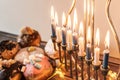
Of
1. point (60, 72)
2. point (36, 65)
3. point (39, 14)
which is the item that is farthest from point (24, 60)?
point (39, 14)

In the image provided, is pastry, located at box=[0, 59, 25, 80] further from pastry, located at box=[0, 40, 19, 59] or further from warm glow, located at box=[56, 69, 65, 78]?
warm glow, located at box=[56, 69, 65, 78]

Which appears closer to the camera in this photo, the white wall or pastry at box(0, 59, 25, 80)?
pastry at box(0, 59, 25, 80)

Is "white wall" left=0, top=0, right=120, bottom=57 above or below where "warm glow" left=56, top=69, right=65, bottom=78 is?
above

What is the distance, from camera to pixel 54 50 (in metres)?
1.16

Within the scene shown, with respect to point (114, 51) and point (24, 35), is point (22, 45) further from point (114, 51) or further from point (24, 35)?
point (114, 51)

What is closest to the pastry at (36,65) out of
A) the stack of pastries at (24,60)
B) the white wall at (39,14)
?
the stack of pastries at (24,60)

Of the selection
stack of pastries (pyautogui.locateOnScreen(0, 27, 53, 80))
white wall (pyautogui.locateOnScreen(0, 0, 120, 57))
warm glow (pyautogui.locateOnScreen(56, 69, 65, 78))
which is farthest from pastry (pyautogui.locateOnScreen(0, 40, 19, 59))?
white wall (pyautogui.locateOnScreen(0, 0, 120, 57))

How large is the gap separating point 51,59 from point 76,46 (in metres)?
0.21

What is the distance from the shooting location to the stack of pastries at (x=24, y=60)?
1.03 metres

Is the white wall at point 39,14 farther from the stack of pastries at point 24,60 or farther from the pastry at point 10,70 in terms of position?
the pastry at point 10,70

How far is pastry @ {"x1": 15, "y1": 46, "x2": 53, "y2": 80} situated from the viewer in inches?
40.5

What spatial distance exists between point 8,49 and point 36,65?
7.2 inches

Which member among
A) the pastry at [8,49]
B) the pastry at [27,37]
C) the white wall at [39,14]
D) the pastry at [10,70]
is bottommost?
the pastry at [10,70]

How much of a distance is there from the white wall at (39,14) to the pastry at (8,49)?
449mm
